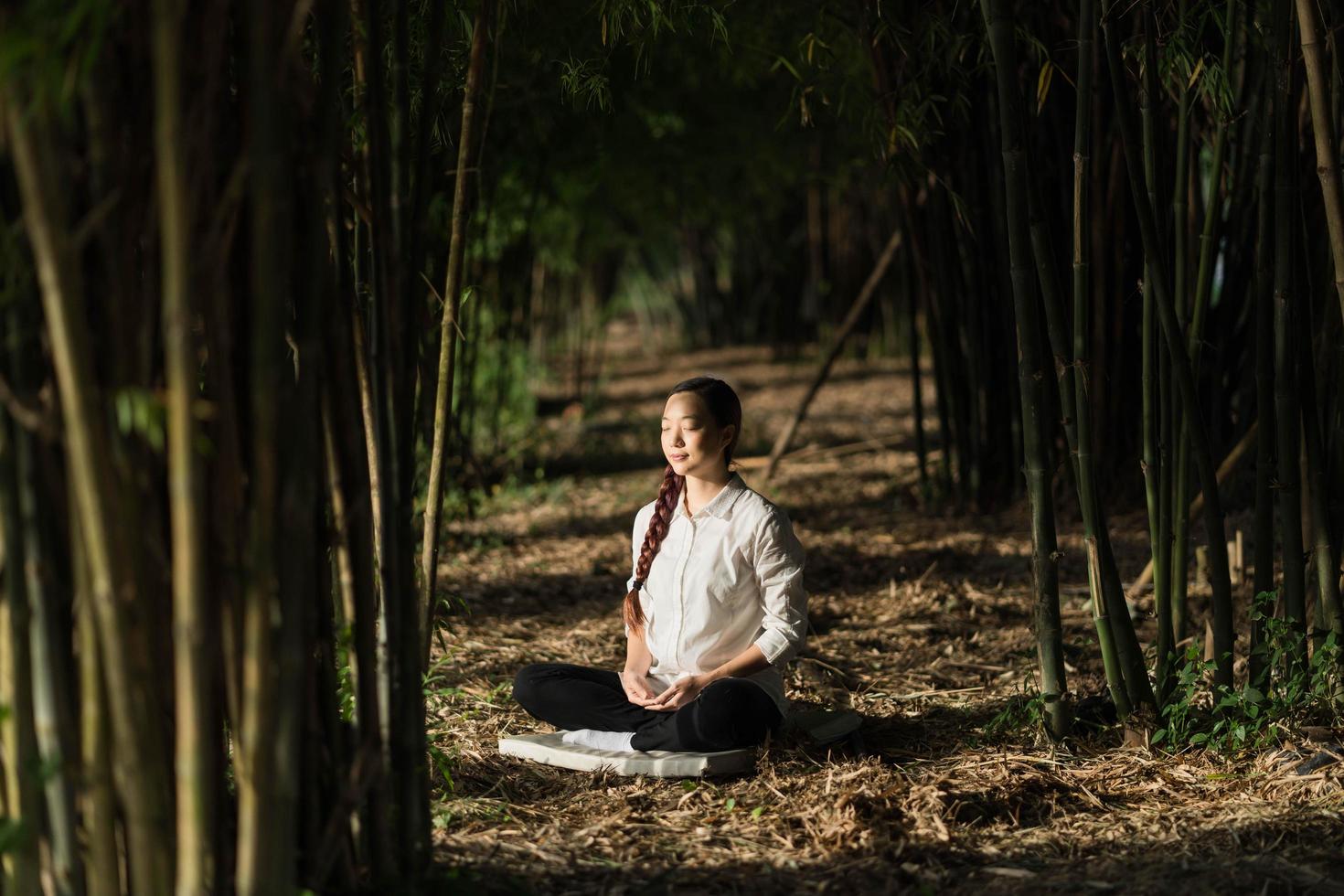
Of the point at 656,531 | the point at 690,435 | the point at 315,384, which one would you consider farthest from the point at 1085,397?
the point at 315,384

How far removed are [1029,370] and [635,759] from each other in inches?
36.8

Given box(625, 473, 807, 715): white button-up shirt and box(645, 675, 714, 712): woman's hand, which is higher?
box(625, 473, 807, 715): white button-up shirt

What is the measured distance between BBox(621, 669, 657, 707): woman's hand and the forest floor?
155 mm

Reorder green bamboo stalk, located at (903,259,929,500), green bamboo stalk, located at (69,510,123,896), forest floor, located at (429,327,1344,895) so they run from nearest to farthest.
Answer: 1. green bamboo stalk, located at (69,510,123,896)
2. forest floor, located at (429,327,1344,895)
3. green bamboo stalk, located at (903,259,929,500)

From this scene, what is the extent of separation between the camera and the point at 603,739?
2359 millimetres

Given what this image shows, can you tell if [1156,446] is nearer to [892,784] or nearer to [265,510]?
[892,784]

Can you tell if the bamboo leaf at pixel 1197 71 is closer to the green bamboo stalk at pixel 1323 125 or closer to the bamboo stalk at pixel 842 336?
the green bamboo stalk at pixel 1323 125

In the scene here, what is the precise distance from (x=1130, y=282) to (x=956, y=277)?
0.53 meters

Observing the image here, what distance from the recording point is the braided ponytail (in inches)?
95.5

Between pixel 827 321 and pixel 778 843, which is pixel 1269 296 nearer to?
pixel 778 843

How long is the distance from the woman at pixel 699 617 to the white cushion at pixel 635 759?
0.03 metres

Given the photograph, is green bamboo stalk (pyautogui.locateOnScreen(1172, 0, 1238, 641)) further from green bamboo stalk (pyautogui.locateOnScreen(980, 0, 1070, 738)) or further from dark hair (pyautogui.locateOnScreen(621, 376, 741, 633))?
dark hair (pyautogui.locateOnScreen(621, 376, 741, 633))

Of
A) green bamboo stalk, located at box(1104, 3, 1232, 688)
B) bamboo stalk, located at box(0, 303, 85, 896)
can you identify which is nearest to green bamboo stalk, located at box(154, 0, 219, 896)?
bamboo stalk, located at box(0, 303, 85, 896)

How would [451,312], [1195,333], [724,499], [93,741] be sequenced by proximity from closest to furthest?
[93,741] → [451,312] → [724,499] → [1195,333]
